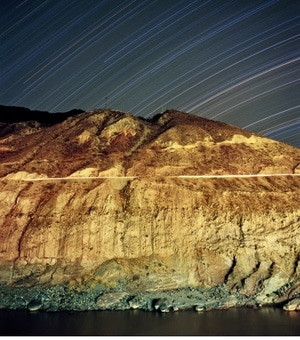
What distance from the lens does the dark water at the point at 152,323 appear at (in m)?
14.4

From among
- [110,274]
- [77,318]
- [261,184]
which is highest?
[261,184]

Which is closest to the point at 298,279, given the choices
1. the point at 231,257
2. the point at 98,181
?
the point at 231,257

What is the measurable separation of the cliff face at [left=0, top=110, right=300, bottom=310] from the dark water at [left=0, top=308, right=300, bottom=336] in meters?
2.67

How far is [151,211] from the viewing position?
24.7 meters

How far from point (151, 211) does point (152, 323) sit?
919 cm

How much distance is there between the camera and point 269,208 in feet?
80.1

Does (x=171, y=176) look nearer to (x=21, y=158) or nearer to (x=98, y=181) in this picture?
(x=98, y=181)

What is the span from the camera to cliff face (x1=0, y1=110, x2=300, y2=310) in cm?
2162

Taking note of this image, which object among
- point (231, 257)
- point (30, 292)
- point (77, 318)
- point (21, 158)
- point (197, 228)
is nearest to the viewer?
point (77, 318)

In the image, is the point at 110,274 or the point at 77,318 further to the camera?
the point at 110,274

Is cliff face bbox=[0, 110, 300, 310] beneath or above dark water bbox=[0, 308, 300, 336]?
above

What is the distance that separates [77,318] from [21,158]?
1446 cm

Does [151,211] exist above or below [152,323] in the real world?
above

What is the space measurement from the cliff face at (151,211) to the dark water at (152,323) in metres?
2.67
